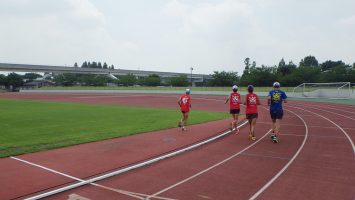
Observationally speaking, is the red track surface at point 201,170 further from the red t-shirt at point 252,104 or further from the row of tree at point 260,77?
the row of tree at point 260,77

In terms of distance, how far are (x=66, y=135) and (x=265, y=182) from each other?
26.7 ft

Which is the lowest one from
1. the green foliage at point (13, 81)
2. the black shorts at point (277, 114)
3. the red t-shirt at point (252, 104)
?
the black shorts at point (277, 114)

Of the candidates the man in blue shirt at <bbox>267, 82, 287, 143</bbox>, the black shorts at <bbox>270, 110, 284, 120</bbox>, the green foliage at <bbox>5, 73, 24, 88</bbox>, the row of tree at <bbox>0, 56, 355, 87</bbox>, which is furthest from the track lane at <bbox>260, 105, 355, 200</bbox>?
the green foliage at <bbox>5, 73, 24, 88</bbox>

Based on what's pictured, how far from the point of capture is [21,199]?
5422mm

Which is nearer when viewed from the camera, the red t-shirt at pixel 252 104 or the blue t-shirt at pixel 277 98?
the blue t-shirt at pixel 277 98

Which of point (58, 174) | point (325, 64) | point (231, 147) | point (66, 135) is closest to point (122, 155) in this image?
point (58, 174)

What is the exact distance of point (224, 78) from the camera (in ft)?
283

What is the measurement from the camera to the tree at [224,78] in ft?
278

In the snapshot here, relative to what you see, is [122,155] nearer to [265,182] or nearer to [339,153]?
[265,182]

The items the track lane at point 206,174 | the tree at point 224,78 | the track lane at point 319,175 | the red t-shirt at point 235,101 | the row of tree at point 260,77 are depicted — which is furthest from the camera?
the tree at point 224,78

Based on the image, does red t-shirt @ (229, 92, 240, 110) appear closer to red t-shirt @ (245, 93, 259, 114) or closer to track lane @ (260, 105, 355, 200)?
red t-shirt @ (245, 93, 259, 114)

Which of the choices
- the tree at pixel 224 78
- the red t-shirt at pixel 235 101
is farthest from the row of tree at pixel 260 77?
the red t-shirt at pixel 235 101

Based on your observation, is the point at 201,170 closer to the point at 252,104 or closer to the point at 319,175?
the point at 319,175

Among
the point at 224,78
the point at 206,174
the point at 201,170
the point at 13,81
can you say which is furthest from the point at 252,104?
the point at 13,81
